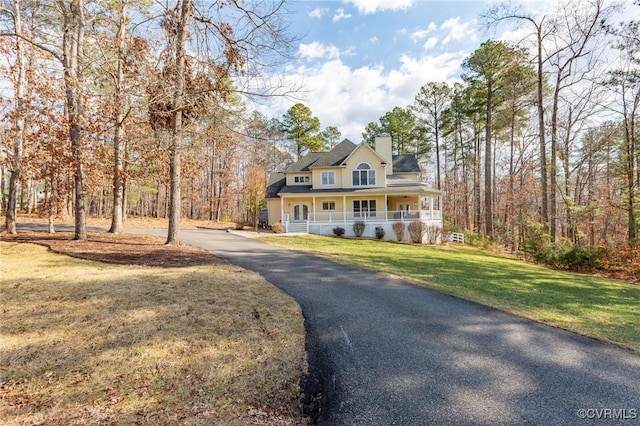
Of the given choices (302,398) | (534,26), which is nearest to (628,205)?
(534,26)

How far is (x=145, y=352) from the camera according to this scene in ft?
11.3

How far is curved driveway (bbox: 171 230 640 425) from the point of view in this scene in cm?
263

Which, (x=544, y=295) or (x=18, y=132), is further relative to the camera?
(x=18, y=132)

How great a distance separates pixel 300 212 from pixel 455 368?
21207 millimetres

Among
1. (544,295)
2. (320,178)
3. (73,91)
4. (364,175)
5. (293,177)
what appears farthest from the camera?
(293,177)

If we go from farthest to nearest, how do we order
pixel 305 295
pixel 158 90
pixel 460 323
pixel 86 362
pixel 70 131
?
1. pixel 70 131
2. pixel 158 90
3. pixel 305 295
4. pixel 460 323
5. pixel 86 362

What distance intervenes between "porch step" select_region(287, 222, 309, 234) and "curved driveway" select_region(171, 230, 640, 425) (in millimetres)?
15933

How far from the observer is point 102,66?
707 centimetres

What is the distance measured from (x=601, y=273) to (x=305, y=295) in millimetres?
13764

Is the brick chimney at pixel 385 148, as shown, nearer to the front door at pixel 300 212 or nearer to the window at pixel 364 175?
the window at pixel 364 175

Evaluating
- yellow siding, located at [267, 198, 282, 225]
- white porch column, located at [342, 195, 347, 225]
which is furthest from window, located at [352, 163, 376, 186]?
yellow siding, located at [267, 198, 282, 225]

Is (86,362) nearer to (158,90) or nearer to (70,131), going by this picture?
(158,90)

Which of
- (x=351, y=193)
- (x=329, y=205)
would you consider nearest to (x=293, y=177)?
(x=329, y=205)

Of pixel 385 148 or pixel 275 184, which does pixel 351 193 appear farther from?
pixel 275 184
